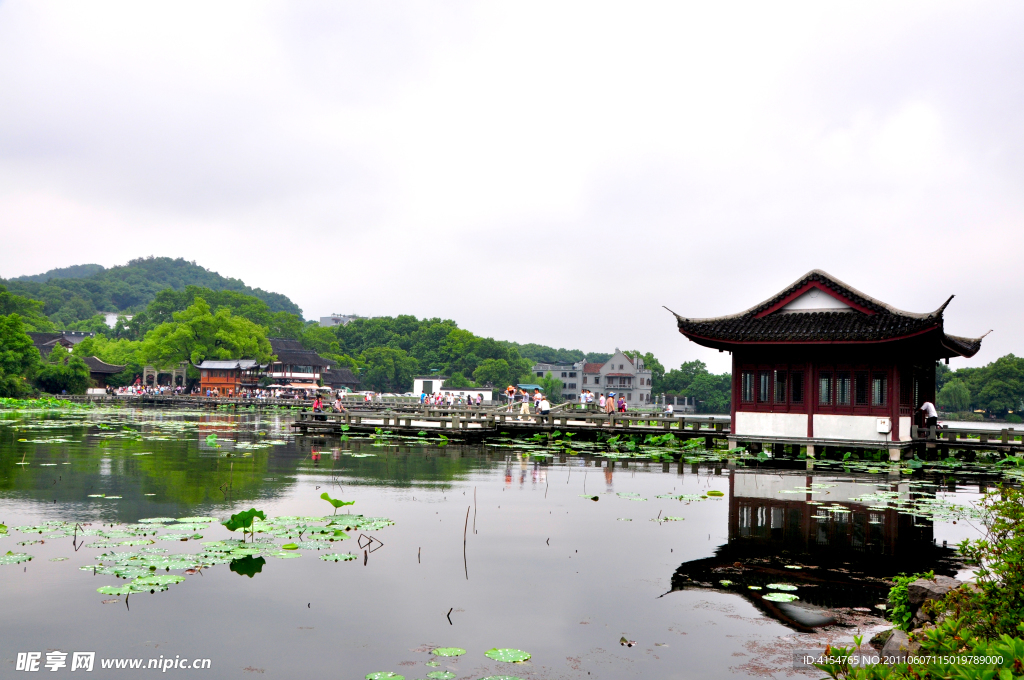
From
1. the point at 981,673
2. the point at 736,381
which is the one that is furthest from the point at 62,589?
Answer: the point at 736,381

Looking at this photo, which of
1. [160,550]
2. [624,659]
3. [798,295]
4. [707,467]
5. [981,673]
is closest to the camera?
[981,673]

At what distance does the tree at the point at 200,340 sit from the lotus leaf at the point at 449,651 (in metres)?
81.4

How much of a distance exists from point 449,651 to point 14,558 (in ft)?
19.7

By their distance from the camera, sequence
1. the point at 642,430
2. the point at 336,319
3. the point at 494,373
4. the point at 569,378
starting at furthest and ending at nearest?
the point at 336,319, the point at 569,378, the point at 494,373, the point at 642,430

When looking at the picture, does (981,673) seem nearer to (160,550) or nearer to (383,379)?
(160,550)

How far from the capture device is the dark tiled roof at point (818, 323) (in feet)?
73.9

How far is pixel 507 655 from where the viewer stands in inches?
251

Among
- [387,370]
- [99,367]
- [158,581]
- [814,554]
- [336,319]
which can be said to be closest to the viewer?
[158,581]

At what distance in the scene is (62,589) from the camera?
7.89 metres

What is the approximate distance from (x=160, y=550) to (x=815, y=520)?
1045cm

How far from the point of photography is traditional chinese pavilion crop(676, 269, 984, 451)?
23.1 meters

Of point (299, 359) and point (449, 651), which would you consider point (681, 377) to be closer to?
point (299, 359)

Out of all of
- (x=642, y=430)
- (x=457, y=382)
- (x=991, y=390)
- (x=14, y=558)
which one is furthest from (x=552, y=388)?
(x=14, y=558)

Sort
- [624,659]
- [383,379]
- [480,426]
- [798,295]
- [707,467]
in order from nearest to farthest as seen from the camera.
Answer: [624,659] → [707,467] → [798,295] → [480,426] → [383,379]
